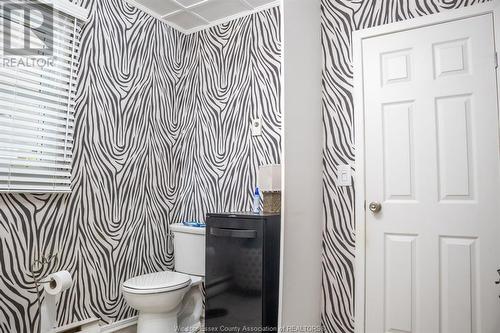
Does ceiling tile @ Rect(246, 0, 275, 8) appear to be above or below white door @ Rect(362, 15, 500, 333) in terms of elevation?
above

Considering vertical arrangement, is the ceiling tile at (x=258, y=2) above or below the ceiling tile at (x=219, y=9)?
above

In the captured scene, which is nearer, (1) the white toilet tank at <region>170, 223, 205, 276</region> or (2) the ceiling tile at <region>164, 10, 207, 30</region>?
(1) the white toilet tank at <region>170, 223, 205, 276</region>

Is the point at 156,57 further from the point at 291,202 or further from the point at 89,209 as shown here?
the point at 291,202

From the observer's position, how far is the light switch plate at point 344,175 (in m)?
2.25

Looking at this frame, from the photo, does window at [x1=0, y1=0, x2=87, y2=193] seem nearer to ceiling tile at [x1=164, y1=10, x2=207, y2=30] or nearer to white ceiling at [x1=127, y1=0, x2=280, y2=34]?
white ceiling at [x1=127, y1=0, x2=280, y2=34]

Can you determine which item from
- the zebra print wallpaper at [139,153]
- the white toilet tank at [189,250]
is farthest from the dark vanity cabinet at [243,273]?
the zebra print wallpaper at [139,153]

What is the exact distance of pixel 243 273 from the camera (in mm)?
2031

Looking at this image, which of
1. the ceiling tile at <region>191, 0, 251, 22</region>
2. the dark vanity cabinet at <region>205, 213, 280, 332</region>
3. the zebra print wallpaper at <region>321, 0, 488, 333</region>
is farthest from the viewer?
the ceiling tile at <region>191, 0, 251, 22</region>

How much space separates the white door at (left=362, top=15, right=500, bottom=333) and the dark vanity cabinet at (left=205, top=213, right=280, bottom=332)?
638 millimetres

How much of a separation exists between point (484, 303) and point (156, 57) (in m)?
2.80

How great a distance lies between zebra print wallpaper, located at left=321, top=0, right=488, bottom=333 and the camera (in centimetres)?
220

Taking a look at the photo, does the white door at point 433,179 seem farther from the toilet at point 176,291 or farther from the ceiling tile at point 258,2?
the toilet at point 176,291

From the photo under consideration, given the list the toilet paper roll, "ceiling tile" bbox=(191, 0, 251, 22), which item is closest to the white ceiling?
"ceiling tile" bbox=(191, 0, 251, 22)

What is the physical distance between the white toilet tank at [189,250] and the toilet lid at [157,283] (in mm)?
145
